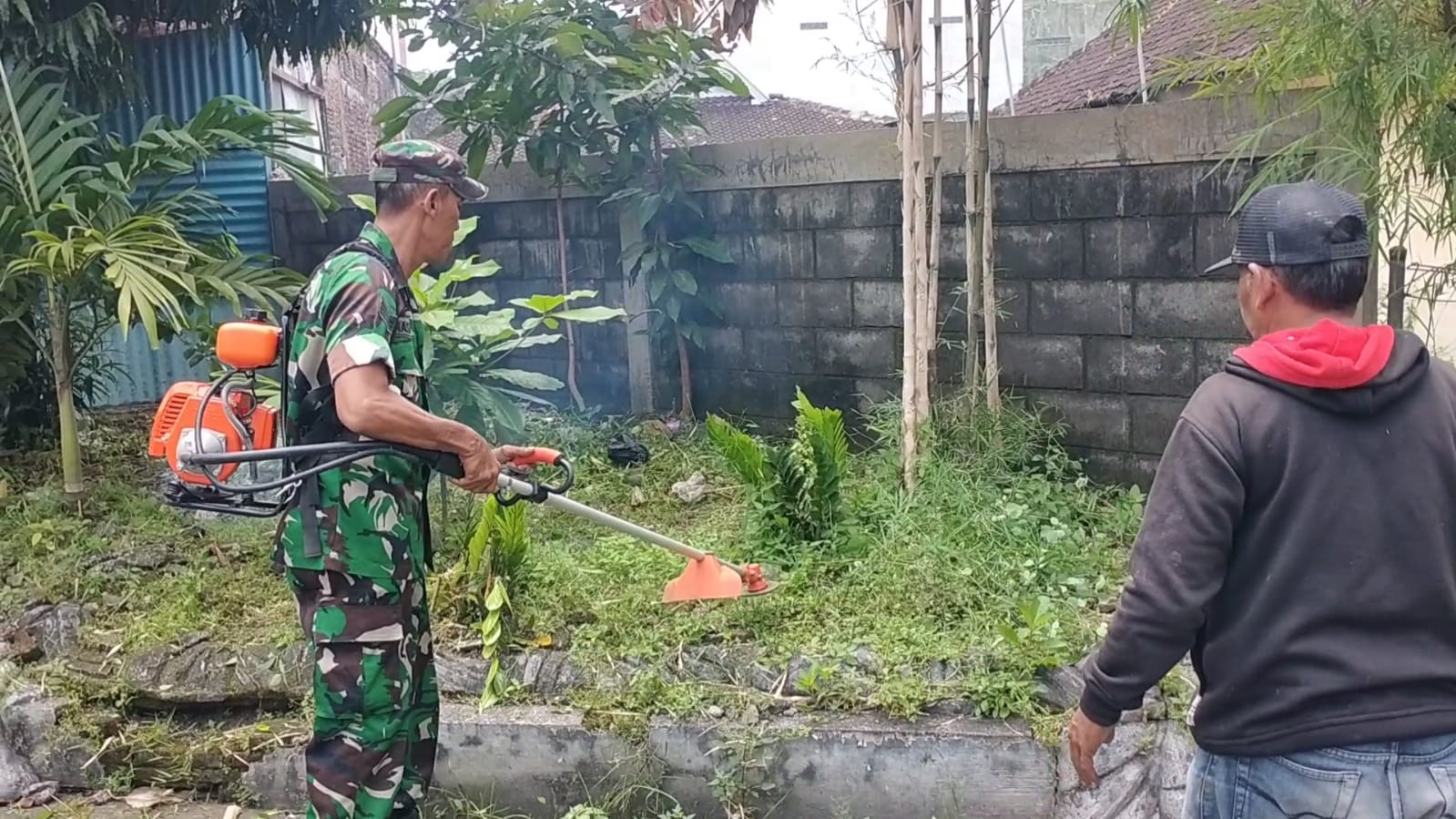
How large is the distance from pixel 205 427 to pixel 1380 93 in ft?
10.3

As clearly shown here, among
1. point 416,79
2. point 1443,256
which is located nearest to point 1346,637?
point 1443,256

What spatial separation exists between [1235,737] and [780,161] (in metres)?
4.05

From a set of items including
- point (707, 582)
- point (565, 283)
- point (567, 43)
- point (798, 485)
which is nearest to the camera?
point (707, 582)

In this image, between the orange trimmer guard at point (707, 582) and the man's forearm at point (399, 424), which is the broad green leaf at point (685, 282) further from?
the man's forearm at point (399, 424)

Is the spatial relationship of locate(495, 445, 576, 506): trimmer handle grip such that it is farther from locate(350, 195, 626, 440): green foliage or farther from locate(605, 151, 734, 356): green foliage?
locate(605, 151, 734, 356): green foliage

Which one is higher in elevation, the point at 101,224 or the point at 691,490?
the point at 101,224

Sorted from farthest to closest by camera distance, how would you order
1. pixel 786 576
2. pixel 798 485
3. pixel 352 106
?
pixel 352 106 → pixel 798 485 → pixel 786 576

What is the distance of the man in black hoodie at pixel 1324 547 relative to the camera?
166 cm

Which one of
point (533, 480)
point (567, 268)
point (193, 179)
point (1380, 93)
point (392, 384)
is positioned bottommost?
point (533, 480)

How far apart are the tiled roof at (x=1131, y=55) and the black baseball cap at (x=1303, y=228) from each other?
2189 millimetres

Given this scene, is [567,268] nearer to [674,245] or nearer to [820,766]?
[674,245]

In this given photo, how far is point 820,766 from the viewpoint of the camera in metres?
3.14

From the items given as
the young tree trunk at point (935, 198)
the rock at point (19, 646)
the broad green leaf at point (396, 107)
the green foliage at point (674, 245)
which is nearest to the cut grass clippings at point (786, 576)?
the rock at point (19, 646)

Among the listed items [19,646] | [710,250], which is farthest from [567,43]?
[19,646]
